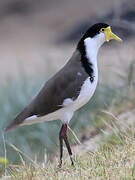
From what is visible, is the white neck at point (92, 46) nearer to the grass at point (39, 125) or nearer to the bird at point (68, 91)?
the bird at point (68, 91)

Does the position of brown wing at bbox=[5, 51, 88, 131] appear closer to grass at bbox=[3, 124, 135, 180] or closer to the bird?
the bird

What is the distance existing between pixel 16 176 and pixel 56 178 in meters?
0.47

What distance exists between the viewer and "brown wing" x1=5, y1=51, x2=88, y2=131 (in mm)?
5848

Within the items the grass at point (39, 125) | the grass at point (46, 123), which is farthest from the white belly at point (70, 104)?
the grass at point (39, 125)

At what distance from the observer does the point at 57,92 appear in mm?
5898

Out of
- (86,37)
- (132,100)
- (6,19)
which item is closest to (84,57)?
(86,37)

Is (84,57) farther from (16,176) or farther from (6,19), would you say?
(6,19)

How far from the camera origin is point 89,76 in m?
5.85

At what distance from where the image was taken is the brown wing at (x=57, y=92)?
5.85m

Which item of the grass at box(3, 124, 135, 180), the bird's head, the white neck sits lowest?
the grass at box(3, 124, 135, 180)

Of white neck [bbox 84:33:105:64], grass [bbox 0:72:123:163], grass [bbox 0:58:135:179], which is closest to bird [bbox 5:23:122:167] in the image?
white neck [bbox 84:33:105:64]


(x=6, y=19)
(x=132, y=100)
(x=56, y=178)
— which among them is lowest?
(x=56, y=178)

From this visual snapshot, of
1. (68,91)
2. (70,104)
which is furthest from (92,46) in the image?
(70,104)

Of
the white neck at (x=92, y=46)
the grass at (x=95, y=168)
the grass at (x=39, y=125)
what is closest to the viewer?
the grass at (x=95, y=168)
